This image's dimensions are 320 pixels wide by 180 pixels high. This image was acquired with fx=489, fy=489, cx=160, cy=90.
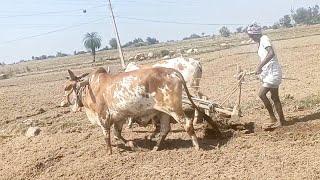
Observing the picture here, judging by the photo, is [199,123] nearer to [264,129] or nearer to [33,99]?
[264,129]

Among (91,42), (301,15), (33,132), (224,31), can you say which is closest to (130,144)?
(33,132)

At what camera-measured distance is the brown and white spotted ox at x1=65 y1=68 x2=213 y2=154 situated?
855 cm

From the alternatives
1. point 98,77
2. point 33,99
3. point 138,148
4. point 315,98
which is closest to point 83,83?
point 98,77

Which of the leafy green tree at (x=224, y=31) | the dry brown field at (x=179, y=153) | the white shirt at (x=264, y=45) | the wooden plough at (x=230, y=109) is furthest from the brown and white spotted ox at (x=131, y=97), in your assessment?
the leafy green tree at (x=224, y=31)

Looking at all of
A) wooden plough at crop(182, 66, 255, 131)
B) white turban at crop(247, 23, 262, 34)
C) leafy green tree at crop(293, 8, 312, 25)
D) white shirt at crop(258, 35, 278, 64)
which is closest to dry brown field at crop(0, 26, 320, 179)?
wooden plough at crop(182, 66, 255, 131)

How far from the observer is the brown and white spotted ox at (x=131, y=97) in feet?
28.0

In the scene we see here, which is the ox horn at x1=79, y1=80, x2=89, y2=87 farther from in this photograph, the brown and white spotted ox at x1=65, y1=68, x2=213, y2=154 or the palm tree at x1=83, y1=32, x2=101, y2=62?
the palm tree at x1=83, y1=32, x2=101, y2=62

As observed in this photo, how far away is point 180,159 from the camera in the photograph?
830 centimetres

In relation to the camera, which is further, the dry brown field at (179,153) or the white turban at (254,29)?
the white turban at (254,29)

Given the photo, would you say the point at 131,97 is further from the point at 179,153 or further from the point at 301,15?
the point at 301,15

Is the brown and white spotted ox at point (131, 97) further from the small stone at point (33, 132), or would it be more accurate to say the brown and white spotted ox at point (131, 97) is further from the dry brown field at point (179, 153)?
the small stone at point (33, 132)

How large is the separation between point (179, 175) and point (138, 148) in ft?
6.10

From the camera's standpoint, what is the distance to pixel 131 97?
8883 millimetres

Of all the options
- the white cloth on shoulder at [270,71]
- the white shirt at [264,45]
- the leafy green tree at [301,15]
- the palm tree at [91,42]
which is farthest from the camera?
the leafy green tree at [301,15]
